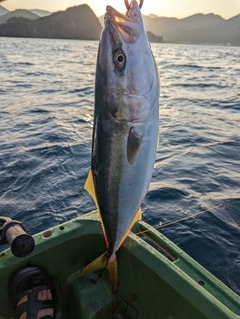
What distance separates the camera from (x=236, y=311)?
3182 millimetres

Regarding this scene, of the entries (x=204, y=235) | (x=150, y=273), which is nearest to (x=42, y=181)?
(x=204, y=235)

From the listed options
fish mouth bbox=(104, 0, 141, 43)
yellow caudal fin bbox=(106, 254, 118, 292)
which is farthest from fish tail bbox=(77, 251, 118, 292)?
fish mouth bbox=(104, 0, 141, 43)

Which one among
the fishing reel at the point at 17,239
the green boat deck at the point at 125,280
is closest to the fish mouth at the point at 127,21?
the fishing reel at the point at 17,239

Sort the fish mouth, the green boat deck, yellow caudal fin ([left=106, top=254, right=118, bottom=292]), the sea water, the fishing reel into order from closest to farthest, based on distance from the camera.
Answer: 1. the fish mouth
2. yellow caudal fin ([left=106, top=254, right=118, bottom=292])
3. the fishing reel
4. the green boat deck
5. the sea water

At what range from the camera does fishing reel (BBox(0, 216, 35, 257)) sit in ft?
9.64

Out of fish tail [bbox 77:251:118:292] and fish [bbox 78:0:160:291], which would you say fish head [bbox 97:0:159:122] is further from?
fish tail [bbox 77:251:118:292]

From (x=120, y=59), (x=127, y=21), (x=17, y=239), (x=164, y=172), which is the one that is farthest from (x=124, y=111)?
(x=164, y=172)

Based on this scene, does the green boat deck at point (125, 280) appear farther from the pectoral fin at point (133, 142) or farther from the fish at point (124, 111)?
the pectoral fin at point (133, 142)

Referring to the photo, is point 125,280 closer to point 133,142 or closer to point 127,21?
point 133,142

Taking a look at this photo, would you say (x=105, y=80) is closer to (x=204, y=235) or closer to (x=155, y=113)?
(x=155, y=113)

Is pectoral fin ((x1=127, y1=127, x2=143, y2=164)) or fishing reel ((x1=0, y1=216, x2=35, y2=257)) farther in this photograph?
fishing reel ((x1=0, y1=216, x2=35, y2=257))

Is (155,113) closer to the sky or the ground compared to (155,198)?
closer to the sky

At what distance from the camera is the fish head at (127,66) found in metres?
1.91

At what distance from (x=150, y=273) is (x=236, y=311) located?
1023mm
